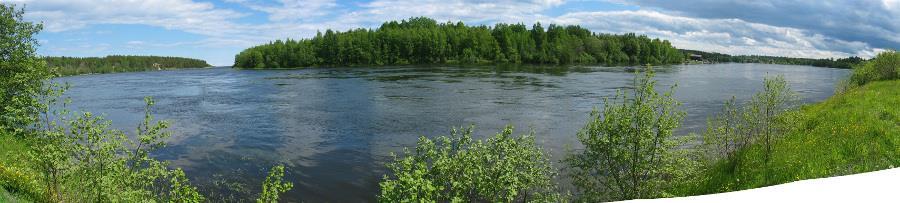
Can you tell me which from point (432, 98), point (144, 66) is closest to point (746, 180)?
point (432, 98)

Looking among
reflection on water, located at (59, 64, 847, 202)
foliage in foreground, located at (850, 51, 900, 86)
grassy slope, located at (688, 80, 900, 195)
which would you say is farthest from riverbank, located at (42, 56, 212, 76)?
grassy slope, located at (688, 80, 900, 195)

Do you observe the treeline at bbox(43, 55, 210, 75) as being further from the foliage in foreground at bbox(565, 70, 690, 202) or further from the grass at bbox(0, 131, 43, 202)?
the foliage in foreground at bbox(565, 70, 690, 202)

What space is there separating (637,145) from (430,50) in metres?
135

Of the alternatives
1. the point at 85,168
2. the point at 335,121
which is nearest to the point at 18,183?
the point at 85,168

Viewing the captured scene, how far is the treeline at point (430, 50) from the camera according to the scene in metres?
142

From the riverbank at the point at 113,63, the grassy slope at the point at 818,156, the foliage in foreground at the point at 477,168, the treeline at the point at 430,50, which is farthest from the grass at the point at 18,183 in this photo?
the riverbank at the point at 113,63

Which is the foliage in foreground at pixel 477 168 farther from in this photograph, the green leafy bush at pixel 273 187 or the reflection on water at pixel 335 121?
the reflection on water at pixel 335 121

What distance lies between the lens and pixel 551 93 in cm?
5003

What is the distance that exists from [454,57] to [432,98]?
105 meters

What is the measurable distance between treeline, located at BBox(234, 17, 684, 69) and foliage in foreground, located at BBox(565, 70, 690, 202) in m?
125

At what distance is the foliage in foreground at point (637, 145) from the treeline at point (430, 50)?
411ft

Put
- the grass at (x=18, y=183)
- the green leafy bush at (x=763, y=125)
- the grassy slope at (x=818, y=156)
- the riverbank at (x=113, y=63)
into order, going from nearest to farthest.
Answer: the grass at (x=18, y=183) → the grassy slope at (x=818, y=156) → the green leafy bush at (x=763, y=125) → the riverbank at (x=113, y=63)

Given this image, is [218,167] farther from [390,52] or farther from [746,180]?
[390,52]

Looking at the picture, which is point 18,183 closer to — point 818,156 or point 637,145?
point 637,145
